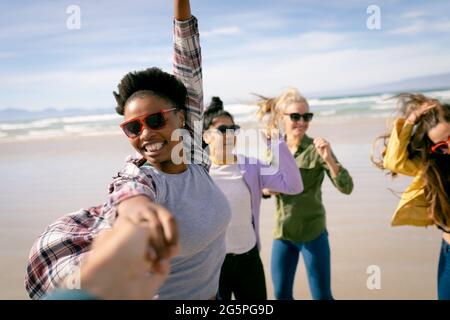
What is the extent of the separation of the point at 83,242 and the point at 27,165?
38.2 feet

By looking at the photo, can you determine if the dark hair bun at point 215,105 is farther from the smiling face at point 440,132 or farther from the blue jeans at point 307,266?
the smiling face at point 440,132

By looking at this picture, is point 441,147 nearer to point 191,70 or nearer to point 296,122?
point 296,122

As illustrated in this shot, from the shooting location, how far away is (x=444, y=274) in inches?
109

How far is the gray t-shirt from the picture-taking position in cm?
165

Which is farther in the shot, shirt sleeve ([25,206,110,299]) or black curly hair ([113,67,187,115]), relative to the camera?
black curly hair ([113,67,187,115])

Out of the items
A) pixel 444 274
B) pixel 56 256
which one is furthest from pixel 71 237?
pixel 444 274

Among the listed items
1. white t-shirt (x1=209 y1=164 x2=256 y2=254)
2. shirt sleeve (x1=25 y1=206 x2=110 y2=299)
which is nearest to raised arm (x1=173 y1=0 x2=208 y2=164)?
shirt sleeve (x1=25 y1=206 x2=110 y2=299)

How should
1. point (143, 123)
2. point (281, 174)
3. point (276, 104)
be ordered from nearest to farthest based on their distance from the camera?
point (143, 123)
point (281, 174)
point (276, 104)

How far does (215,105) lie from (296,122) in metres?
0.89

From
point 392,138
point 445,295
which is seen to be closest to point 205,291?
point 445,295

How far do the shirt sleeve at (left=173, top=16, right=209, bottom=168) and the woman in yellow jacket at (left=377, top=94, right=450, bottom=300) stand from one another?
1626 mm

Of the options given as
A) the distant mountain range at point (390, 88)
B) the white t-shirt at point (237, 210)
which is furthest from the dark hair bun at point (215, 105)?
the distant mountain range at point (390, 88)

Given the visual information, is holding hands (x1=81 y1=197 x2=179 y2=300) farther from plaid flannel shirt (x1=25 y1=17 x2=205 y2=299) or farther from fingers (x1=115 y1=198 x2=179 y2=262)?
plaid flannel shirt (x1=25 y1=17 x2=205 y2=299)

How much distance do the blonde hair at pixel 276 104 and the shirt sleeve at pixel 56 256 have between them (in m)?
2.69
